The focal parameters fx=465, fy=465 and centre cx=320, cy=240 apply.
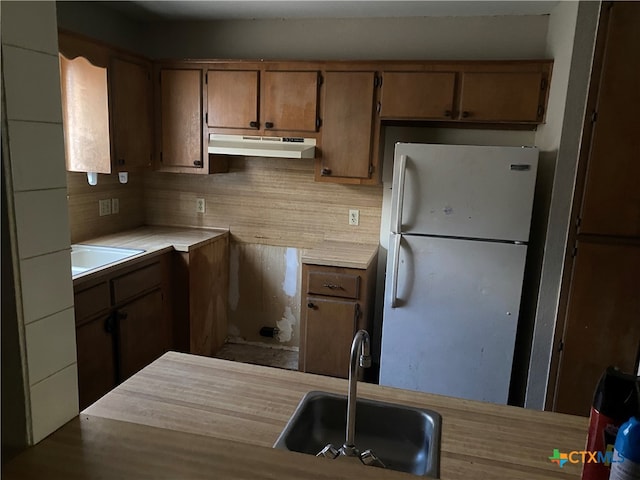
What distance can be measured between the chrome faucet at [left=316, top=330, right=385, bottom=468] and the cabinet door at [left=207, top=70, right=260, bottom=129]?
2.21 meters

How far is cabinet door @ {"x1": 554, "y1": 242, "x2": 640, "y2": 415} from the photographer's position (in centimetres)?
232

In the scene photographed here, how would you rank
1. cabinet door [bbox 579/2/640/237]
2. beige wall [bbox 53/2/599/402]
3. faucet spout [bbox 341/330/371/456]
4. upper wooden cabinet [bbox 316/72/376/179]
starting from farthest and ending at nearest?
1. upper wooden cabinet [bbox 316/72/376/179]
2. beige wall [bbox 53/2/599/402]
3. cabinet door [bbox 579/2/640/237]
4. faucet spout [bbox 341/330/371/456]

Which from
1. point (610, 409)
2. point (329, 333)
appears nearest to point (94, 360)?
point (329, 333)

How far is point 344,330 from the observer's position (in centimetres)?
287

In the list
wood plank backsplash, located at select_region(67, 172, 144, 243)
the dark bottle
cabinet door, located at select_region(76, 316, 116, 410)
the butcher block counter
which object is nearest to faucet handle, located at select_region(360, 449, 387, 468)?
the butcher block counter

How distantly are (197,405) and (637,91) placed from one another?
2.32 meters

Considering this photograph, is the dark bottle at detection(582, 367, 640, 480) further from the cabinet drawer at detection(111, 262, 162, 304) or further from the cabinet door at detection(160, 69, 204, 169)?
the cabinet door at detection(160, 69, 204, 169)

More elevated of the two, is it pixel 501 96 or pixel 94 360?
pixel 501 96

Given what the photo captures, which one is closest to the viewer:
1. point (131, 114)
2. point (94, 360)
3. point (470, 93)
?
point (94, 360)

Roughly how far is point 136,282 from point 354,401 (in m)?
1.88

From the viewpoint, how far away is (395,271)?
8.74 ft

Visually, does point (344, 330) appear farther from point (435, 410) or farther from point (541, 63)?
point (541, 63)

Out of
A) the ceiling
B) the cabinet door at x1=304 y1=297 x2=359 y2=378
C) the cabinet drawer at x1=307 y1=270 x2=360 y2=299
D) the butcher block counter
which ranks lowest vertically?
the cabinet door at x1=304 y1=297 x2=359 y2=378

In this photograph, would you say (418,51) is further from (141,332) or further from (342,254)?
(141,332)
